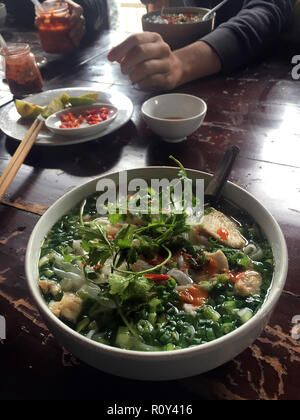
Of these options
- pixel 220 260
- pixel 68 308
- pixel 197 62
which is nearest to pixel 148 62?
pixel 197 62

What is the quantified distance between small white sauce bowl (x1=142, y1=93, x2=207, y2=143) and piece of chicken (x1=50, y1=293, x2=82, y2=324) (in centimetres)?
109

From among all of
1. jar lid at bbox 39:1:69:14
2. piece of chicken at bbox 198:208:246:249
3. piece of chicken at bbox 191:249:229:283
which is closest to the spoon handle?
piece of chicken at bbox 198:208:246:249

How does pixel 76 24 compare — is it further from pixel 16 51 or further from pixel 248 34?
pixel 248 34

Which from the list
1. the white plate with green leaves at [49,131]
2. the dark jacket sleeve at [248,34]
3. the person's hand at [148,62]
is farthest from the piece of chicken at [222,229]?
the dark jacket sleeve at [248,34]

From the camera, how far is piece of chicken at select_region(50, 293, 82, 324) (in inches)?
32.4

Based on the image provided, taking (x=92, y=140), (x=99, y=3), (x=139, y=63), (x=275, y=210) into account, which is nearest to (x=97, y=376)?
(x=275, y=210)

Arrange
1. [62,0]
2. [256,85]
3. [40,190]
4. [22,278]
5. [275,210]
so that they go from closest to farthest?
[22,278] → [275,210] → [40,190] → [256,85] → [62,0]

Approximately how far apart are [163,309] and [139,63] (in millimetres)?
1917

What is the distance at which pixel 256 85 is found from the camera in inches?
90.8

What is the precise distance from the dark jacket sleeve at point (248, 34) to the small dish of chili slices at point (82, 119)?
1.02 m

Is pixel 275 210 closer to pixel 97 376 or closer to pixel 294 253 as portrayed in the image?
pixel 294 253

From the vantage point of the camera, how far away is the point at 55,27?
299cm

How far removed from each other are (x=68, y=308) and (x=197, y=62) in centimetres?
211

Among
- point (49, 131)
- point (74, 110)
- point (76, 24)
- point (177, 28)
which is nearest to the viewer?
point (49, 131)
